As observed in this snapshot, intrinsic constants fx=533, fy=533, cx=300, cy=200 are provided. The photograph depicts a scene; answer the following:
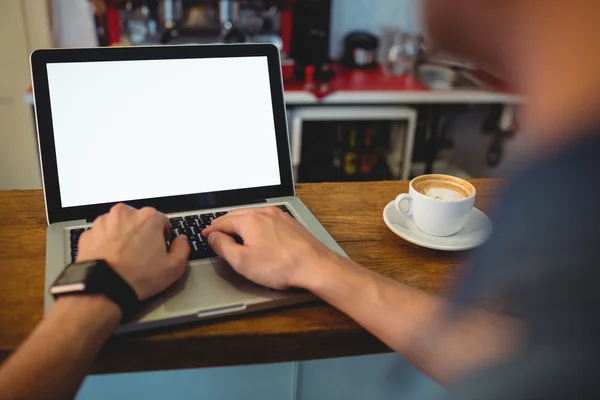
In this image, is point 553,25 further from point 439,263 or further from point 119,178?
point 119,178

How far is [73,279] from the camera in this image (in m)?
0.58


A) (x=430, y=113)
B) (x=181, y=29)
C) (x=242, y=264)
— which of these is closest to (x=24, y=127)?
(x=181, y=29)

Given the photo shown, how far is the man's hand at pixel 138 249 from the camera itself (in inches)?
24.5

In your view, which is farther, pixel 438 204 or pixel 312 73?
pixel 312 73

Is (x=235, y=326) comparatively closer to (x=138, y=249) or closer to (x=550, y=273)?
(x=138, y=249)

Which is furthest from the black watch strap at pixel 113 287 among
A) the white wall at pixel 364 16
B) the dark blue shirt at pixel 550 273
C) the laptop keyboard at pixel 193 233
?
the white wall at pixel 364 16

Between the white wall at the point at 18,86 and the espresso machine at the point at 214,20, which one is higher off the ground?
the espresso machine at the point at 214,20

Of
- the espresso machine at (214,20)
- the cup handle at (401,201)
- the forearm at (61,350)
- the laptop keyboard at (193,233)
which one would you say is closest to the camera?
the forearm at (61,350)

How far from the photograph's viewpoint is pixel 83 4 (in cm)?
237

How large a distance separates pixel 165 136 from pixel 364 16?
195cm

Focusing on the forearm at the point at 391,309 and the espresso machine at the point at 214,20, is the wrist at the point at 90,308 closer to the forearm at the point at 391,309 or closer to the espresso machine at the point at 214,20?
the forearm at the point at 391,309

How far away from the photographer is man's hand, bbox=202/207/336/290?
2.16ft

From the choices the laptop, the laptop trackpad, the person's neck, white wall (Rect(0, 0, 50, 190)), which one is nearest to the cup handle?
the laptop

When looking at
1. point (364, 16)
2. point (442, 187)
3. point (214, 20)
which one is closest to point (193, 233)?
point (442, 187)
